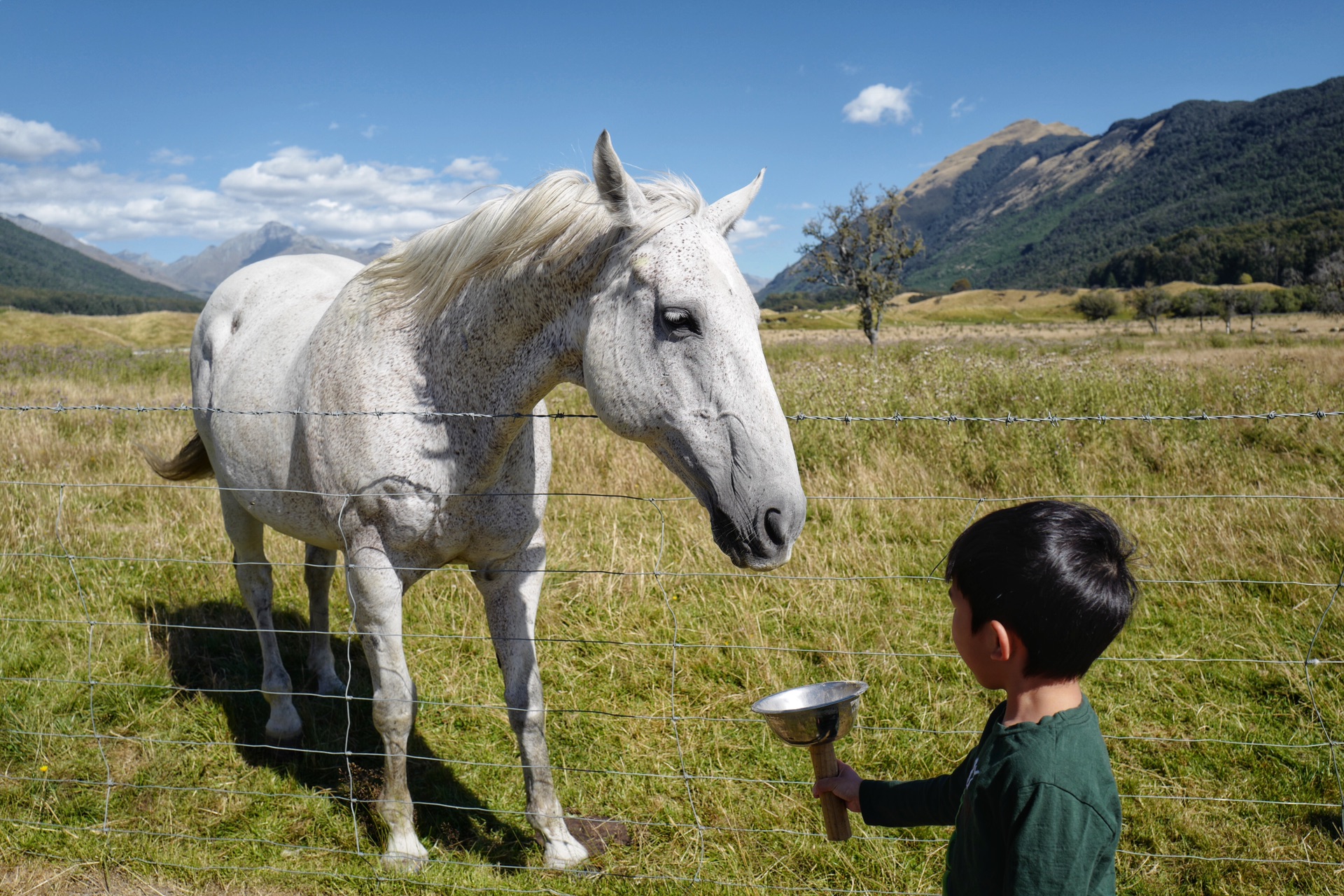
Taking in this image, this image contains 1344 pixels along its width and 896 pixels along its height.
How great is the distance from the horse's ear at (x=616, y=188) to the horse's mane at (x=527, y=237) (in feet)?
0.09

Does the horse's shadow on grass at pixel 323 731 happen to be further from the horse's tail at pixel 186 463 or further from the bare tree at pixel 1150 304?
the bare tree at pixel 1150 304

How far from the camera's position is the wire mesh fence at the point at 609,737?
108 inches

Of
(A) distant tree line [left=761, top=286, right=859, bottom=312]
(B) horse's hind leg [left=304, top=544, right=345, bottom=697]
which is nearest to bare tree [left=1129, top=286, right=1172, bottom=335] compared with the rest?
(A) distant tree line [left=761, top=286, right=859, bottom=312]

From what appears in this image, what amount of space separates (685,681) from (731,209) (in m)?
2.53

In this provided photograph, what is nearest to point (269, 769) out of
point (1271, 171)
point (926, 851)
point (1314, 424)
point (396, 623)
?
point (396, 623)

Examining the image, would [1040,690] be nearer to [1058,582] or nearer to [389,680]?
[1058,582]

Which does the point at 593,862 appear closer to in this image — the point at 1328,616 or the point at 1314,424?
the point at 1328,616

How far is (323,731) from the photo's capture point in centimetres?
370

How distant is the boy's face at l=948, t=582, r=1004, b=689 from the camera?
132 cm

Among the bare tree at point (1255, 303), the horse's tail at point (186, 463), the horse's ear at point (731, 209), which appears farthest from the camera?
the bare tree at point (1255, 303)

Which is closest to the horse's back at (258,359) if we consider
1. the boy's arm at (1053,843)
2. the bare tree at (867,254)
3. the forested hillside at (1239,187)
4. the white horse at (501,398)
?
the white horse at (501,398)

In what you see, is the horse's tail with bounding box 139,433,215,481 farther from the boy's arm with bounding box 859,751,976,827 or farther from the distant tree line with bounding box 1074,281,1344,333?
the distant tree line with bounding box 1074,281,1344,333

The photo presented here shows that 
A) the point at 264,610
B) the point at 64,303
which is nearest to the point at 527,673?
the point at 264,610

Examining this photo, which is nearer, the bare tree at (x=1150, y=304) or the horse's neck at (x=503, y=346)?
the horse's neck at (x=503, y=346)
